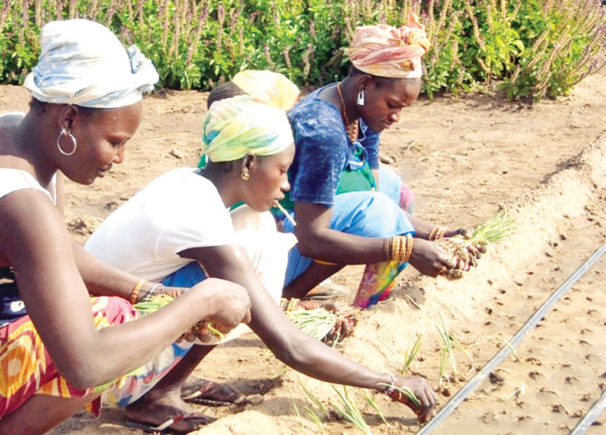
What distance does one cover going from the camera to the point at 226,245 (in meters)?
3.01

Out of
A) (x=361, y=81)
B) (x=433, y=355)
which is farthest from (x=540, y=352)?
(x=361, y=81)

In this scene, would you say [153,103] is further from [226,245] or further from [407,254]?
[226,245]

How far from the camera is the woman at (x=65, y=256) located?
7.34 feet

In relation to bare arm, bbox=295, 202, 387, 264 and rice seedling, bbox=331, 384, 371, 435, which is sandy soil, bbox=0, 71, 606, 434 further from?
bare arm, bbox=295, 202, 387, 264

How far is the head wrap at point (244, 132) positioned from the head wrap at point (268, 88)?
0.88ft

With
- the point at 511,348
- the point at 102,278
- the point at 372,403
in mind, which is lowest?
the point at 511,348

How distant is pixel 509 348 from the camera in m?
4.18

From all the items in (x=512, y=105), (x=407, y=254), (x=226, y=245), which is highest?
(x=226, y=245)

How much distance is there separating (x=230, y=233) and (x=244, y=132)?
1.29ft

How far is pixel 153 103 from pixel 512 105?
313 centimetres

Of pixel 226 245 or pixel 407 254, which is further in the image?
pixel 407 254

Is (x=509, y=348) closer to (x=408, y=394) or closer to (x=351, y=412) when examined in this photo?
(x=408, y=394)

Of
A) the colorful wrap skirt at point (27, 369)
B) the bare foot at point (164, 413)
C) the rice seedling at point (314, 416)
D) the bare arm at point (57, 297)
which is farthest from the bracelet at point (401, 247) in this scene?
the bare arm at point (57, 297)

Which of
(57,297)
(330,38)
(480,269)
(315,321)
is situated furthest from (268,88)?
(330,38)
